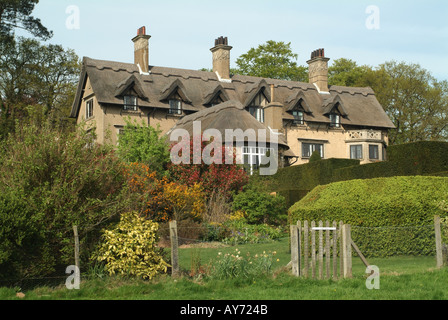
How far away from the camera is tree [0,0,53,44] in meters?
38.7

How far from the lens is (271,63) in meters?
60.4

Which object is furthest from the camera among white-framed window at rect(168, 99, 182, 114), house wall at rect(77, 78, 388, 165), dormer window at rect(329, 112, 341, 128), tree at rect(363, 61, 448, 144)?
tree at rect(363, 61, 448, 144)

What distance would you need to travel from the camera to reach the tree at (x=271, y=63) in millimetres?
59562

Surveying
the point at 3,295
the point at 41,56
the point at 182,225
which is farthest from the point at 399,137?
the point at 3,295

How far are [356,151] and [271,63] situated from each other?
1661 cm

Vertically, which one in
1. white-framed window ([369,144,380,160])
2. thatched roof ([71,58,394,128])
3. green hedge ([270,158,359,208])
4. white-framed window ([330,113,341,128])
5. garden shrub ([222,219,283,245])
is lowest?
garden shrub ([222,219,283,245])

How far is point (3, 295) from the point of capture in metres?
10.3

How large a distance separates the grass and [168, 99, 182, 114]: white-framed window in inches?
1239

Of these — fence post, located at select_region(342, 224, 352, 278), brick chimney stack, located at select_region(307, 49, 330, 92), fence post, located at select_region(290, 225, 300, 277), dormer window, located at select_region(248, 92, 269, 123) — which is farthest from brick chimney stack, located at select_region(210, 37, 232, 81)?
fence post, located at select_region(342, 224, 352, 278)

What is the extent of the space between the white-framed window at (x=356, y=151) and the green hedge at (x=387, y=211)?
99.2 ft

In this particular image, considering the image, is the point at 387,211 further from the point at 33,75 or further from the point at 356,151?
the point at 33,75

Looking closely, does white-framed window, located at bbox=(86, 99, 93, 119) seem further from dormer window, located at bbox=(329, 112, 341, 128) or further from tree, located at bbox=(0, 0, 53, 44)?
dormer window, located at bbox=(329, 112, 341, 128)

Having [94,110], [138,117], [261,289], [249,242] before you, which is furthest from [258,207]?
[94,110]
